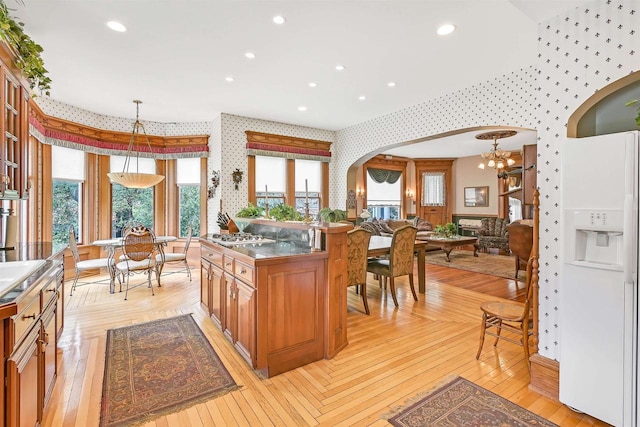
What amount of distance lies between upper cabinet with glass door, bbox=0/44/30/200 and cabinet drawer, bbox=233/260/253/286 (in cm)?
179

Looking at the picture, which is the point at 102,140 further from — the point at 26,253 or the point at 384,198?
the point at 384,198

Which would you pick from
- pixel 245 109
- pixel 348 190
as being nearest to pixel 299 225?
pixel 245 109

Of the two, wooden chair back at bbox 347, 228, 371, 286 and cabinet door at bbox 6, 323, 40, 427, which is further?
wooden chair back at bbox 347, 228, 371, 286

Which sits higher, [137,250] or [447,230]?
[447,230]

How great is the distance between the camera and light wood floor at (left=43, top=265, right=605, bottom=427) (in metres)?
2.01

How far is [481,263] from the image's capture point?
282 inches

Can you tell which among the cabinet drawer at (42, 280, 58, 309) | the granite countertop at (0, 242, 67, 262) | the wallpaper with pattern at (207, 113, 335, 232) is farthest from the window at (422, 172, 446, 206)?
the cabinet drawer at (42, 280, 58, 309)

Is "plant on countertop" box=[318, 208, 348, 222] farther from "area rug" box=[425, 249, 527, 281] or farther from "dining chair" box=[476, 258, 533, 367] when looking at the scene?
"area rug" box=[425, 249, 527, 281]

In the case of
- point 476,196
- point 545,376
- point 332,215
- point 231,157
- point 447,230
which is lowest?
point 545,376

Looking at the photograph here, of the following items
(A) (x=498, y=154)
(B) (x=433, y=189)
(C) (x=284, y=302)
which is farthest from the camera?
(B) (x=433, y=189)

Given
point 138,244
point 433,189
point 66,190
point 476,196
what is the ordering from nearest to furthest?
point 138,244
point 66,190
point 476,196
point 433,189

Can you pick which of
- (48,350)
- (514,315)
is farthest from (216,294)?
(514,315)

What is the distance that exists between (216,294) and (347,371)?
158cm

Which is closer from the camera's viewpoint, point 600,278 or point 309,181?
point 600,278
